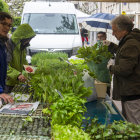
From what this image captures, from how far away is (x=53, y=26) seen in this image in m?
7.44

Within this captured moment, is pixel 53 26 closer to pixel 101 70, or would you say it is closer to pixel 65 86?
pixel 101 70

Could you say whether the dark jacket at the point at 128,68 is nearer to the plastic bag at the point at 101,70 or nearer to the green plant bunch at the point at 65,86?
the plastic bag at the point at 101,70

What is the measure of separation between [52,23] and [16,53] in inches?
184

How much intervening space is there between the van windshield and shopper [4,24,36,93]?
13.8 ft

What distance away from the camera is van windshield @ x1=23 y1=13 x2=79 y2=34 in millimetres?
7375

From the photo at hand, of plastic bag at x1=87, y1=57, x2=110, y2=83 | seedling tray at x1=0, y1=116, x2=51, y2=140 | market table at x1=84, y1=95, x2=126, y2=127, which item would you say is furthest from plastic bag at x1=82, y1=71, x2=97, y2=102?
seedling tray at x1=0, y1=116, x2=51, y2=140

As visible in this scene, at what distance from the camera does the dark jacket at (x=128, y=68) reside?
260 cm

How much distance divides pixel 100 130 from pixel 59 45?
5.80 metres

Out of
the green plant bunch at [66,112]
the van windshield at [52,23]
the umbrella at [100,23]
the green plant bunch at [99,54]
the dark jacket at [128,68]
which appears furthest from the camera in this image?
the van windshield at [52,23]

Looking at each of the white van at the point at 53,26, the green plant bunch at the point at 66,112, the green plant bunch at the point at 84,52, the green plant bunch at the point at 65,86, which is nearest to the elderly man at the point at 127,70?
the green plant bunch at the point at 84,52

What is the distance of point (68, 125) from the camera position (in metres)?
1.32

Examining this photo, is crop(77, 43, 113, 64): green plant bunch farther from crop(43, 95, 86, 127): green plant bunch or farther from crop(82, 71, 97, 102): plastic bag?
crop(43, 95, 86, 127): green plant bunch

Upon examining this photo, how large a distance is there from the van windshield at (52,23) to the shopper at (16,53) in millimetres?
4206

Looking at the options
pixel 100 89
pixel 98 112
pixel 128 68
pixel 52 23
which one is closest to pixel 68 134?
pixel 98 112
